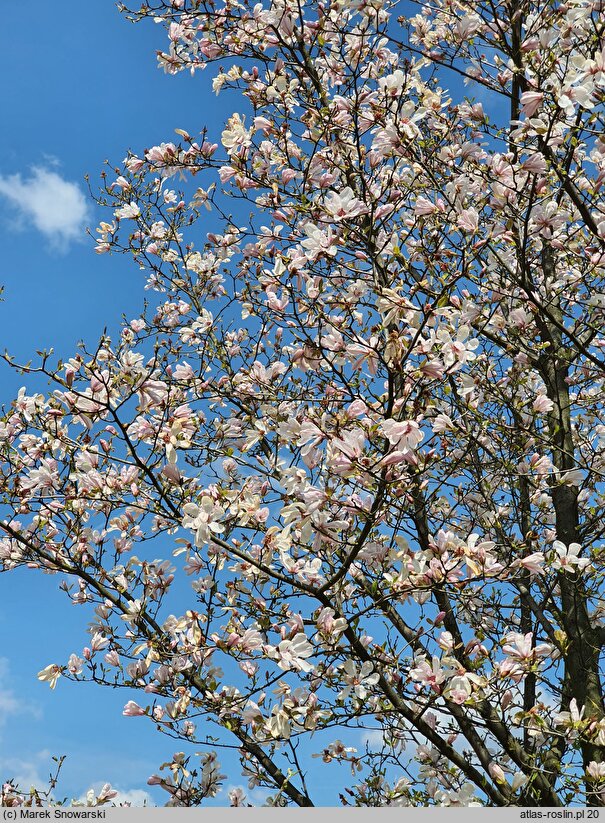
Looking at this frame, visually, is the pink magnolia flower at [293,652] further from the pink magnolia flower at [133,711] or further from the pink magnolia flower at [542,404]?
the pink magnolia flower at [542,404]

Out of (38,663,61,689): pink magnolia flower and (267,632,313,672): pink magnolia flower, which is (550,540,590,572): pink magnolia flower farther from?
(38,663,61,689): pink magnolia flower

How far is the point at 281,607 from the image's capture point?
4.30m

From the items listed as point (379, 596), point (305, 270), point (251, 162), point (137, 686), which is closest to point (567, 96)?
point (305, 270)

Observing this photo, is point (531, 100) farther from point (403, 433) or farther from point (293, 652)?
point (293, 652)

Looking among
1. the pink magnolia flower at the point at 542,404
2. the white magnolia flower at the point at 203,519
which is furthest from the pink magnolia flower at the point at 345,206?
the pink magnolia flower at the point at 542,404

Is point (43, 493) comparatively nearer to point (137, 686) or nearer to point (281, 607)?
point (137, 686)

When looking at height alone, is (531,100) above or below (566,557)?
above

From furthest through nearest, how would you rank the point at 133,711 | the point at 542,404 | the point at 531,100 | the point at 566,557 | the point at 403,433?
the point at 542,404 → the point at 133,711 → the point at 566,557 → the point at 531,100 → the point at 403,433

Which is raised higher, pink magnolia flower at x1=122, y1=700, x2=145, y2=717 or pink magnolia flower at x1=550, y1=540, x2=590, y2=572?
pink magnolia flower at x1=550, y1=540, x2=590, y2=572

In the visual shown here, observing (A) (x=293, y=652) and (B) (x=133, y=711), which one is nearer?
(A) (x=293, y=652)

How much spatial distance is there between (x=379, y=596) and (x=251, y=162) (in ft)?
11.4

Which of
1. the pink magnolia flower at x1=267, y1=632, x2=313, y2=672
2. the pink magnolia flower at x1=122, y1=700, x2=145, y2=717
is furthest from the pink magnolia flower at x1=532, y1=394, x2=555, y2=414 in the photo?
the pink magnolia flower at x1=122, y1=700, x2=145, y2=717

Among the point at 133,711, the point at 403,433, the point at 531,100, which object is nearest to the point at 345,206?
the point at 403,433

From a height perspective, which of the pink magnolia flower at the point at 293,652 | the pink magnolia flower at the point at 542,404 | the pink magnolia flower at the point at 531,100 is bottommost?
the pink magnolia flower at the point at 293,652
